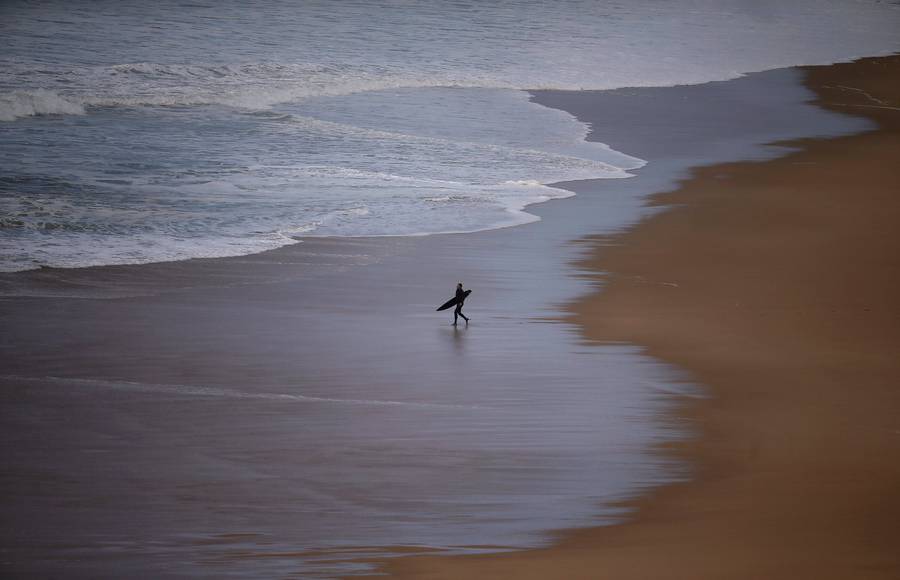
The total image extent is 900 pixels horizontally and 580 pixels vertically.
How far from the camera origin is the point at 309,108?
2673cm

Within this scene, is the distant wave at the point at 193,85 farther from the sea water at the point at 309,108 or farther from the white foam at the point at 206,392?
the white foam at the point at 206,392

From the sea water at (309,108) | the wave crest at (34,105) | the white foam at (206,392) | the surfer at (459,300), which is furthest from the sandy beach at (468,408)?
the wave crest at (34,105)

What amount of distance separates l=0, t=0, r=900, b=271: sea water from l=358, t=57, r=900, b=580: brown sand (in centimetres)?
277

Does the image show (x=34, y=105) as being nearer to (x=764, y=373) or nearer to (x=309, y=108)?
(x=309, y=108)

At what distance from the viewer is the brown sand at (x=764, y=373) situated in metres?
5.79

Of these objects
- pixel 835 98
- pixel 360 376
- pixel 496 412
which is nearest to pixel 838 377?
pixel 496 412

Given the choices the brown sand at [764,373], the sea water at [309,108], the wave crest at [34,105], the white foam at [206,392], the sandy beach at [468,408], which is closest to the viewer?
the brown sand at [764,373]

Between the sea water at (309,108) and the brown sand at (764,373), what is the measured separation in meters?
2.77

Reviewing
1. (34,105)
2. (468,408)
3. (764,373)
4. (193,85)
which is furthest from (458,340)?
(193,85)

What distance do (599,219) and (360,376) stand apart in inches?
271

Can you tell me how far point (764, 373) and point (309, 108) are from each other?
63.4 ft

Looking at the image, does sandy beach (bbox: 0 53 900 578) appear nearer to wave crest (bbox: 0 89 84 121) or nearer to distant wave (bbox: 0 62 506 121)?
wave crest (bbox: 0 89 84 121)

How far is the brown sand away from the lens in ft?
19.0

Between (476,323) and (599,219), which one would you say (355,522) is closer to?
(476,323)
